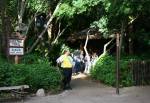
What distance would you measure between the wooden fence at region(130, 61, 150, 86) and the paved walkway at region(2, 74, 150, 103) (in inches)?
31.8

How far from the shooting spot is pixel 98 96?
17.2 meters

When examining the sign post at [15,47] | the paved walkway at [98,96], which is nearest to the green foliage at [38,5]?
the paved walkway at [98,96]

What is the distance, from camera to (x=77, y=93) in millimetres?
18031

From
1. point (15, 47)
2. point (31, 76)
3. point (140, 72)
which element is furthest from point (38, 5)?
point (31, 76)

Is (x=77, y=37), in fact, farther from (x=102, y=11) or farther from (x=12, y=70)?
(x=12, y=70)

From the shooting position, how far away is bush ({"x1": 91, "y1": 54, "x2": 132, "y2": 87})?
20.1 meters

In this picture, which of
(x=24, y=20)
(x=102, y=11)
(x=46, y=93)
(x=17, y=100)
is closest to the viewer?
(x=17, y=100)

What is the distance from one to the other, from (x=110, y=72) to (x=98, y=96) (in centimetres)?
375

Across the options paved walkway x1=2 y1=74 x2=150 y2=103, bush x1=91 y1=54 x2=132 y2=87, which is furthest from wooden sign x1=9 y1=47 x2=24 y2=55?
bush x1=91 y1=54 x2=132 y2=87

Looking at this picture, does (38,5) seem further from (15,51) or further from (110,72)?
(15,51)

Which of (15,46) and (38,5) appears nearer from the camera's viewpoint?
(15,46)

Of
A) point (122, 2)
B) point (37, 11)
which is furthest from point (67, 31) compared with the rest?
point (122, 2)

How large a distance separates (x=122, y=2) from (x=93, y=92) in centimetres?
400

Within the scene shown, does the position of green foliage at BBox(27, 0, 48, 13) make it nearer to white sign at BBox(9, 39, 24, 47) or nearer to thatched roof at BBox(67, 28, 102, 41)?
thatched roof at BBox(67, 28, 102, 41)
